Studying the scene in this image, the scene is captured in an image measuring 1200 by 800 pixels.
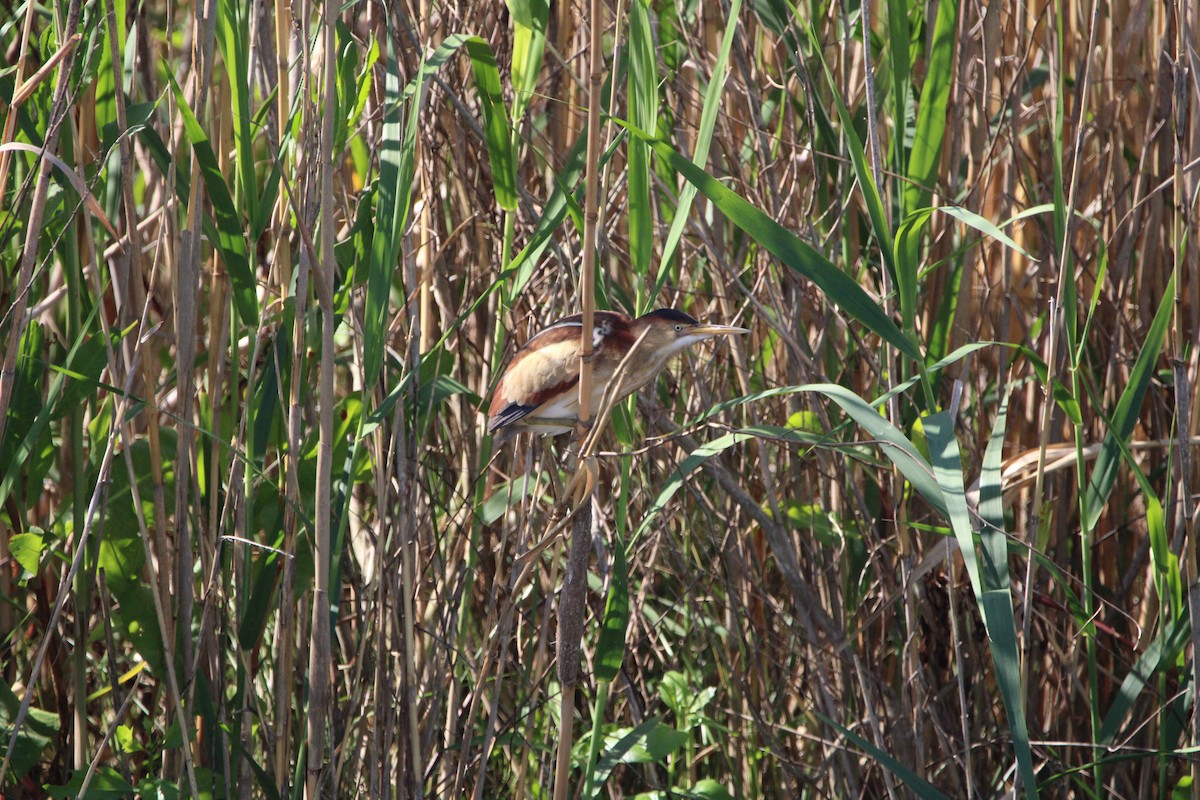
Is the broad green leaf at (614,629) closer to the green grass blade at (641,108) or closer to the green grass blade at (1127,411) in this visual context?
the green grass blade at (641,108)

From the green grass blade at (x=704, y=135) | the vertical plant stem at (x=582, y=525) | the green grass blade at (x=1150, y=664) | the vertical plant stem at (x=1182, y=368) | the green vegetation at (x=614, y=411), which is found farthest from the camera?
the green grass blade at (x=1150, y=664)

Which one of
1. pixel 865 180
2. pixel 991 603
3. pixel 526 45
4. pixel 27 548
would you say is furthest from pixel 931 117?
pixel 27 548

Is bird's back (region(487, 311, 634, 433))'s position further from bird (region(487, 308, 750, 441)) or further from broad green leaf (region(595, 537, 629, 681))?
broad green leaf (region(595, 537, 629, 681))

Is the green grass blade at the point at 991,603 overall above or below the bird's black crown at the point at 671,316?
below

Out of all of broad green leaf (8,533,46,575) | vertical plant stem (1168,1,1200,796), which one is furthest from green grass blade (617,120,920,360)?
broad green leaf (8,533,46,575)

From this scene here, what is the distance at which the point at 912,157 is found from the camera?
1503mm

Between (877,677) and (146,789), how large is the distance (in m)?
1.10

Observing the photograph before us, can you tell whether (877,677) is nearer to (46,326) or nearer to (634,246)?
(634,246)

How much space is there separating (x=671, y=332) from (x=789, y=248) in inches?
12.5

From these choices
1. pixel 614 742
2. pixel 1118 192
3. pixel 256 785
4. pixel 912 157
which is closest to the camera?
pixel 912 157

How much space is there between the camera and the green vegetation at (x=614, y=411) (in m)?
1.38

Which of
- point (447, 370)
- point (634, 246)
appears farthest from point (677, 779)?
point (634, 246)

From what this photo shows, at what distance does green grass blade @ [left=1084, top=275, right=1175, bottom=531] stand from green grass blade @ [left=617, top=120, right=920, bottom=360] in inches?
15.1

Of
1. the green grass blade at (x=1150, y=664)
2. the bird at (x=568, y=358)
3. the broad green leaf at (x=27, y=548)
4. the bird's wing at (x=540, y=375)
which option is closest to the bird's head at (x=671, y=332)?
the bird at (x=568, y=358)
